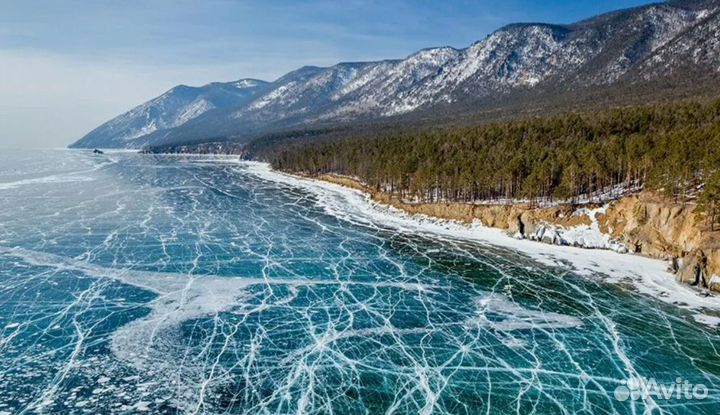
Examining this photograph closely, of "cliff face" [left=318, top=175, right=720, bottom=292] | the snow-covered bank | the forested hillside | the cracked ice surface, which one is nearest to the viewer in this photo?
the cracked ice surface

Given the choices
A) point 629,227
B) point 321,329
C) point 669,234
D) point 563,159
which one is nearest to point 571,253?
point 629,227

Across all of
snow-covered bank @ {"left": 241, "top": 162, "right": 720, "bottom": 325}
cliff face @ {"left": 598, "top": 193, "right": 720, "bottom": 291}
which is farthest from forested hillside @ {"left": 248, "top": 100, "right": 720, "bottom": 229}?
snow-covered bank @ {"left": 241, "top": 162, "right": 720, "bottom": 325}

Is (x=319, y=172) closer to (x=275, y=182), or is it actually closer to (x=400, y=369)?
(x=275, y=182)

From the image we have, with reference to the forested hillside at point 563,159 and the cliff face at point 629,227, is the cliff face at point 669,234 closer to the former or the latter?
the cliff face at point 629,227

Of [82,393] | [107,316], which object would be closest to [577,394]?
[82,393]

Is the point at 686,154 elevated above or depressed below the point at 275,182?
above

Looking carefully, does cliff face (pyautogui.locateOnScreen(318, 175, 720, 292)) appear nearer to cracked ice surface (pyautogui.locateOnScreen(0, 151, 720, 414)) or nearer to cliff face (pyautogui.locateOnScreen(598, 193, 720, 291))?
cliff face (pyautogui.locateOnScreen(598, 193, 720, 291))
